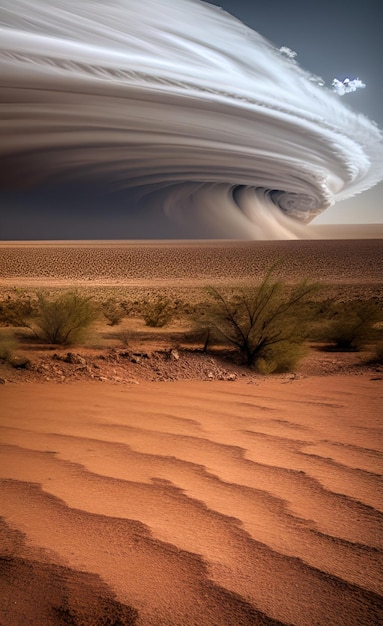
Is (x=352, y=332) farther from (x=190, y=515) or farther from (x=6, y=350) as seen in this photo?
(x=190, y=515)

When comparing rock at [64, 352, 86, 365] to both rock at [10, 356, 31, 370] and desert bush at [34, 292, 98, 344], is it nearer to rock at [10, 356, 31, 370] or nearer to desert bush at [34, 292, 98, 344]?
rock at [10, 356, 31, 370]

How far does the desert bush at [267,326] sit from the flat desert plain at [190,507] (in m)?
2.28

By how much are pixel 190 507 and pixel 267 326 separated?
6654mm

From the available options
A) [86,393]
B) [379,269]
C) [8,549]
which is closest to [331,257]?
[379,269]

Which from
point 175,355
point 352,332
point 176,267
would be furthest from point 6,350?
point 176,267

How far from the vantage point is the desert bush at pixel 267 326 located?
9711mm

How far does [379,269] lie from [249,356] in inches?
1605

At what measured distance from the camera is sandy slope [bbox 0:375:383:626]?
2.80 m

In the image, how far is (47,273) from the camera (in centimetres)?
4578

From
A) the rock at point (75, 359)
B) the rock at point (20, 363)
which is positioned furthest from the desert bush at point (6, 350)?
the rock at point (75, 359)

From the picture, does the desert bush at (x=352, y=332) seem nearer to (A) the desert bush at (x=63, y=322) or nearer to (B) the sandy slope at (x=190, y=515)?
(A) the desert bush at (x=63, y=322)

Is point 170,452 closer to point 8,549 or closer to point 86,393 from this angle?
point 8,549

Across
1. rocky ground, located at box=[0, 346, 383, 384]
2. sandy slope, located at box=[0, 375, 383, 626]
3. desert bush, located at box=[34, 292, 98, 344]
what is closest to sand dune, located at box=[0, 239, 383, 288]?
desert bush, located at box=[34, 292, 98, 344]

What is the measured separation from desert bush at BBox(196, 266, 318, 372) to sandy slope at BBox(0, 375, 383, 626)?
3181 mm
